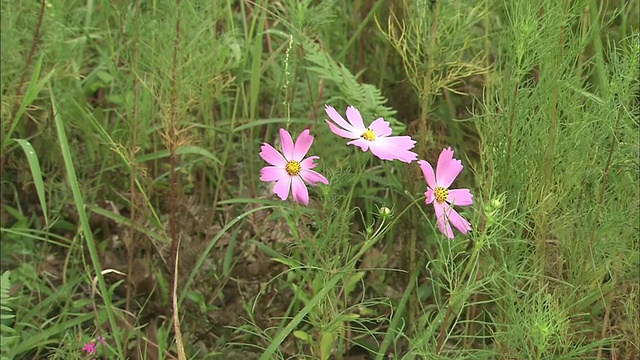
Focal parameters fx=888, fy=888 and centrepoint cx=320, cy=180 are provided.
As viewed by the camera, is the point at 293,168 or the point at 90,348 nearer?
the point at 293,168

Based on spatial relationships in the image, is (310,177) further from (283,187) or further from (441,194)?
(441,194)

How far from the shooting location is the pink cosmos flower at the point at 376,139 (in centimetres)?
167

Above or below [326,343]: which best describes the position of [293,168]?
above

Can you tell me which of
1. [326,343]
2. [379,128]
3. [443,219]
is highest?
[379,128]

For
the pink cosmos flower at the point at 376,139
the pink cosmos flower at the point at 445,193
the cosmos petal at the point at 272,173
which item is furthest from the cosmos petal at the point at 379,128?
the cosmos petal at the point at 272,173

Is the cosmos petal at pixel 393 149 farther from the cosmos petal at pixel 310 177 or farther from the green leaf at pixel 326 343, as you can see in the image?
the green leaf at pixel 326 343

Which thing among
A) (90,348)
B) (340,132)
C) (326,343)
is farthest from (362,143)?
(90,348)

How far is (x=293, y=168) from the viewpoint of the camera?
1.70m

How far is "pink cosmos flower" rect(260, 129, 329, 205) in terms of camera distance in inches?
65.7

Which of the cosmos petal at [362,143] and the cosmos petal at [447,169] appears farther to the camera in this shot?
the cosmos petal at [447,169]

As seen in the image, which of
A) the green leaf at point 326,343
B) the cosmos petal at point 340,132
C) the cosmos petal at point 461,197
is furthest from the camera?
the green leaf at point 326,343

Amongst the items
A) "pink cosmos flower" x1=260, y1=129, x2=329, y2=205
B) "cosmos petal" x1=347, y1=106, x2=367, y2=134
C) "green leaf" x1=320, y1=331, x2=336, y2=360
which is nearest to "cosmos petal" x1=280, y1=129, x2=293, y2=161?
"pink cosmos flower" x1=260, y1=129, x2=329, y2=205

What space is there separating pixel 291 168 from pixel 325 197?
0.09 m

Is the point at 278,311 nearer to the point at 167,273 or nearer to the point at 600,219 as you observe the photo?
the point at 167,273
